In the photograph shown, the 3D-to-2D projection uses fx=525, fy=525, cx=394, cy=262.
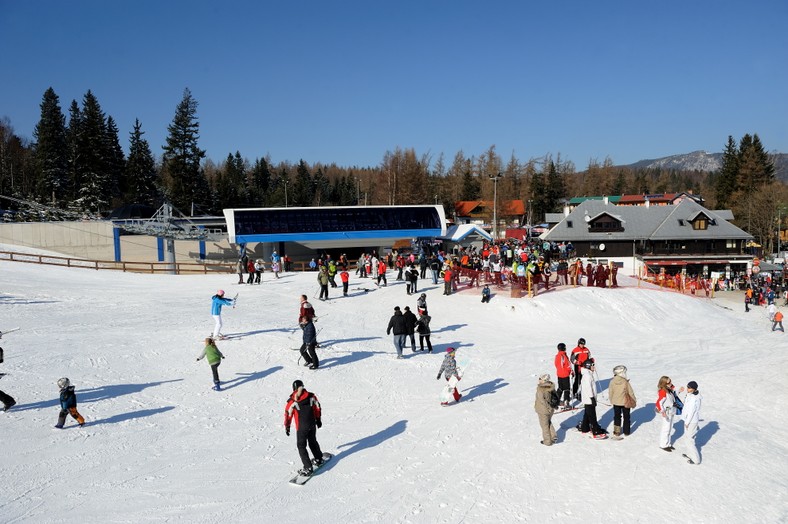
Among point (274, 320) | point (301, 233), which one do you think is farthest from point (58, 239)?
point (274, 320)

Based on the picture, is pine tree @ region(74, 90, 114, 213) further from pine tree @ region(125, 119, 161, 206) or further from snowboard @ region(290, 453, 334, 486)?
snowboard @ region(290, 453, 334, 486)

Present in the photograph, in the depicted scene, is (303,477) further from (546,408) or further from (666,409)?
(666,409)

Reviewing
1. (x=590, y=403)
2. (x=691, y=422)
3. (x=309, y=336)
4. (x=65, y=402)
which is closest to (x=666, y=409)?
(x=691, y=422)

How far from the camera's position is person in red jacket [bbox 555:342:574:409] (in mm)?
10570

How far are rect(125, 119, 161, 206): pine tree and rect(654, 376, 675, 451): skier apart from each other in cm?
6395

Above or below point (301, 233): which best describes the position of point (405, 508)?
below

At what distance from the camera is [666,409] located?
27.8ft

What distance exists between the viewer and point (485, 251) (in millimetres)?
30766

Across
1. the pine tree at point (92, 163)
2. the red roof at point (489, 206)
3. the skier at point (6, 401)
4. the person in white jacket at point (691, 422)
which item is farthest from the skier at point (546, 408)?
the red roof at point (489, 206)

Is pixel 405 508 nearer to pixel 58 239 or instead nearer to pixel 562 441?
pixel 562 441

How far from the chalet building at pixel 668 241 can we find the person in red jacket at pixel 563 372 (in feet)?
125

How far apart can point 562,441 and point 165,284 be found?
22.2 m

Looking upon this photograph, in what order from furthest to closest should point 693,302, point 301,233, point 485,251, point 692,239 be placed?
point 692,239 < point 301,233 < point 485,251 < point 693,302

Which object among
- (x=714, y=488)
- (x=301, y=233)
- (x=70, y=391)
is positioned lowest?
(x=714, y=488)
